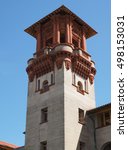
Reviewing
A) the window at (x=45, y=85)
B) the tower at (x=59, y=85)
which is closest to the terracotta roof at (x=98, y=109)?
the tower at (x=59, y=85)

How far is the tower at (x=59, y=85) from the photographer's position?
35.2 m

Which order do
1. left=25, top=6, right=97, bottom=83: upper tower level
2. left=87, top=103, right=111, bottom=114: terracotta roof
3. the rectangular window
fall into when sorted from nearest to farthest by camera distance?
left=87, top=103, right=111, bottom=114: terracotta roof → the rectangular window → left=25, top=6, right=97, bottom=83: upper tower level

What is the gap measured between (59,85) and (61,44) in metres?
5.55

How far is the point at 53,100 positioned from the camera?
121 feet

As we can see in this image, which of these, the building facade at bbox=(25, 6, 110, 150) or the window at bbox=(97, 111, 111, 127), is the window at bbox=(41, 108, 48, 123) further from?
the window at bbox=(97, 111, 111, 127)

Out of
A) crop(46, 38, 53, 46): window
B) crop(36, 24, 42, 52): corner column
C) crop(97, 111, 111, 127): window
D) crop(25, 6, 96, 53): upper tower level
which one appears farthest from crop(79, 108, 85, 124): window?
crop(46, 38, 53, 46): window

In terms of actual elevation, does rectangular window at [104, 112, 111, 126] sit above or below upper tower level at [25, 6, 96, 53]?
below

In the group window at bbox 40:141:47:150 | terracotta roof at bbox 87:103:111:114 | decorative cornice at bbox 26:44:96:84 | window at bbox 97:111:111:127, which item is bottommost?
window at bbox 40:141:47:150

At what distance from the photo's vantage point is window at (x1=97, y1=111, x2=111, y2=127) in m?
37.4

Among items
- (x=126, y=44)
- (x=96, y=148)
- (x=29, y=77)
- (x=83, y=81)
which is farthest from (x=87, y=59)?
(x=126, y=44)

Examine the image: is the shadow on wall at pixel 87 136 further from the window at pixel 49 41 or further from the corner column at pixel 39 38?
the window at pixel 49 41

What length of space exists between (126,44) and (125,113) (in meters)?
3.85

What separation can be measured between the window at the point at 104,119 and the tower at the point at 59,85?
6.47 ft

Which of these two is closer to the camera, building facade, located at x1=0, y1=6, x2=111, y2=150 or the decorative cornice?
building facade, located at x1=0, y1=6, x2=111, y2=150
